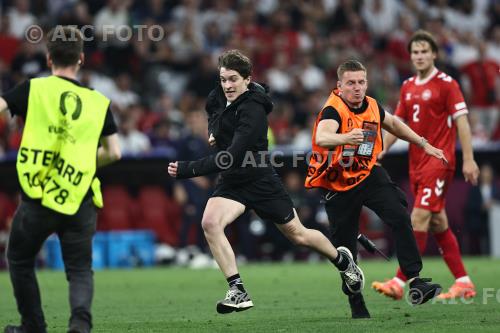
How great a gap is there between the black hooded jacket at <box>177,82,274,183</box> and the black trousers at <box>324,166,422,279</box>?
68 centimetres

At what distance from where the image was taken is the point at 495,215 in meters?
18.3

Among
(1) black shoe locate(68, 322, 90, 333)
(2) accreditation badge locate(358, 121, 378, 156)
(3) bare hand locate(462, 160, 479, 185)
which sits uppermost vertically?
(2) accreditation badge locate(358, 121, 378, 156)

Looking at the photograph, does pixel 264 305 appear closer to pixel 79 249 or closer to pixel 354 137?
pixel 354 137

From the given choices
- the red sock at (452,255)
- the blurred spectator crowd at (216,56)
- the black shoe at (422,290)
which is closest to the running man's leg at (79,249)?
the black shoe at (422,290)

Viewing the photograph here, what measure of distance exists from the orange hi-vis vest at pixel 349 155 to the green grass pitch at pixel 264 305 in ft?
3.80

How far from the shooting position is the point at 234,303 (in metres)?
8.25

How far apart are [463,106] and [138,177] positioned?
31.8 feet

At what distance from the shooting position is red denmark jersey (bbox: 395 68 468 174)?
1059 cm

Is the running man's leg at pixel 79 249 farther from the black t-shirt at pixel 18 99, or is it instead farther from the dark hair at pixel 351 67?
the dark hair at pixel 351 67

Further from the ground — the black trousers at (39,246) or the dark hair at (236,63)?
the dark hair at (236,63)

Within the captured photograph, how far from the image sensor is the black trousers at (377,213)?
8.62 meters

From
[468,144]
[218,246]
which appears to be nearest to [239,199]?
[218,246]

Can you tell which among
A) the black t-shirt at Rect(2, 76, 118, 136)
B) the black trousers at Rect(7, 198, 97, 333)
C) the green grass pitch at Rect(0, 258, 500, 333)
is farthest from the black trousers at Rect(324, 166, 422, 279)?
the black t-shirt at Rect(2, 76, 118, 136)

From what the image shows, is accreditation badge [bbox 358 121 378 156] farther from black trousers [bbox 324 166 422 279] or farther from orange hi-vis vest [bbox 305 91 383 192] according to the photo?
black trousers [bbox 324 166 422 279]
